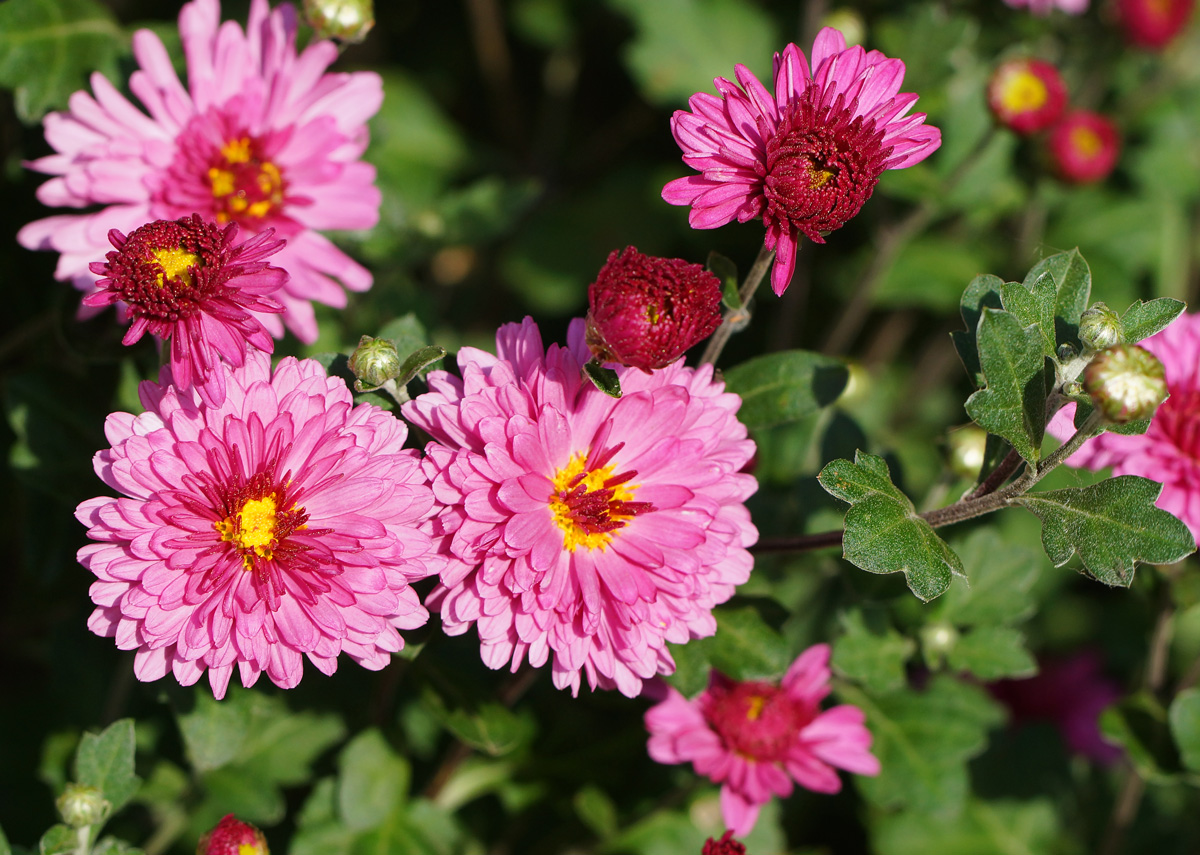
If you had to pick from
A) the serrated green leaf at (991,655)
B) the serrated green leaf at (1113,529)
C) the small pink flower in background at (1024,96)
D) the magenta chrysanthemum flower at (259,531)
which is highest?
the small pink flower in background at (1024,96)

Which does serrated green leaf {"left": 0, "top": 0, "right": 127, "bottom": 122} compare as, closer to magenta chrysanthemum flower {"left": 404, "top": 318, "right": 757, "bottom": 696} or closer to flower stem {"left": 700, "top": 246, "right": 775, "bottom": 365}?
magenta chrysanthemum flower {"left": 404, "top": 318, "right": 757, "bottom": 696}

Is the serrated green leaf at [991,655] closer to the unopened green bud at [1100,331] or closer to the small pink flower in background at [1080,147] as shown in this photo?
the unopened green bud at [1100,331]

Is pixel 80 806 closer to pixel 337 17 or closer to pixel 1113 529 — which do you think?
pixel 337 17

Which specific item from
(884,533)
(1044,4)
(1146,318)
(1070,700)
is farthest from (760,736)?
(1044,4)

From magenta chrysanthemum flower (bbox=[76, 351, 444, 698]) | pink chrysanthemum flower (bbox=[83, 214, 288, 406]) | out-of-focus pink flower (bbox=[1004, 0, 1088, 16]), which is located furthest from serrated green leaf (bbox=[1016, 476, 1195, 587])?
out-of-focus pink flower (bbox=[1004, 0, 1088, 16])

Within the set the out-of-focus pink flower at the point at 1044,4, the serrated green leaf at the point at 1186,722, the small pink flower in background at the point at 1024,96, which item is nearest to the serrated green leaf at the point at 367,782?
the serrated green leaf at the point at 1186,722

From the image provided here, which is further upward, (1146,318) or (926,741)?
(1146,318)
